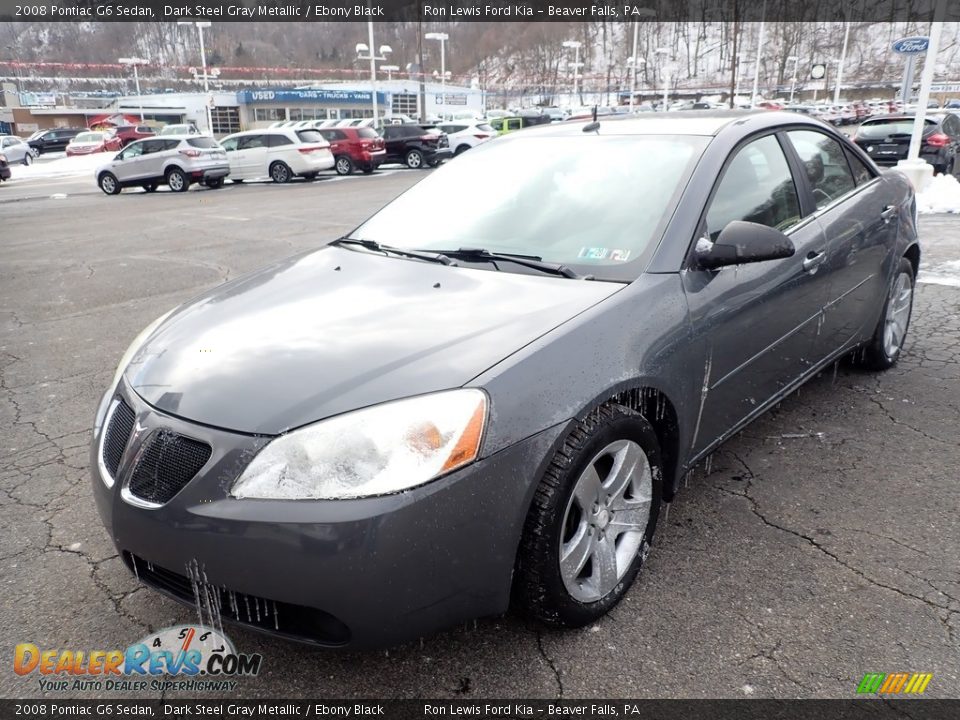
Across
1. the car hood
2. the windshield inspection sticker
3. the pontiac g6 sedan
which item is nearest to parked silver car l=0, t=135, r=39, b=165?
the pontiac g6 sedan

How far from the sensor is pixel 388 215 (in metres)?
3.59

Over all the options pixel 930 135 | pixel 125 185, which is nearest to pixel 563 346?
pixel 930 135

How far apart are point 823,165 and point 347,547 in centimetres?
324

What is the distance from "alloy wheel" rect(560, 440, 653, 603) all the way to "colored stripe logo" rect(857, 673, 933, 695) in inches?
29.5

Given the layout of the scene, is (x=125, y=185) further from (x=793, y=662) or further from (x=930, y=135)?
(x=793, y=662)

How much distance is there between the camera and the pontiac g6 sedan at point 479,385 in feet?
6.17

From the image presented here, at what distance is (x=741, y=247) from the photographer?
8.66 feet

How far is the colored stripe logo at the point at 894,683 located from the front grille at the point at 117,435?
7.36 ft

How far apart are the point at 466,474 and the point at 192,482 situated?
→ 72 centimetres

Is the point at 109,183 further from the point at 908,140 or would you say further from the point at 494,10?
the point at 494,10

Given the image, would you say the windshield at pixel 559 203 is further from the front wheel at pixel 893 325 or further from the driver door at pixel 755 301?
the front wheel at pixel 893 325

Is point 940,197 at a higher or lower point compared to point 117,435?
lower

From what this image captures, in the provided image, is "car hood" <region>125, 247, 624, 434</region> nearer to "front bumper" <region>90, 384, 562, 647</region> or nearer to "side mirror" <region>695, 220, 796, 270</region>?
"front bumper" <region>90, 384, 562, 647</region>

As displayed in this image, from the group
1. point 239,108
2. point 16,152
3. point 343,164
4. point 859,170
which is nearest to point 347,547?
point 859,170
